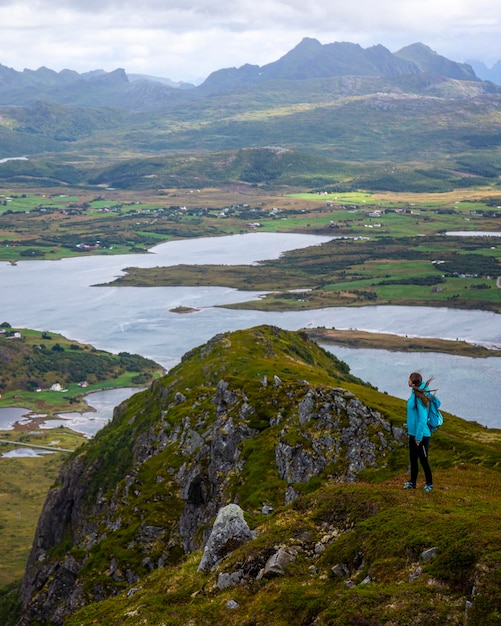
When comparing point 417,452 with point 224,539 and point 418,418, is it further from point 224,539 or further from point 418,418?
point 224,539

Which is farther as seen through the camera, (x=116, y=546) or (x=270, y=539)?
(x=116, y=546)

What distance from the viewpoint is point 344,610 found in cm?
2328

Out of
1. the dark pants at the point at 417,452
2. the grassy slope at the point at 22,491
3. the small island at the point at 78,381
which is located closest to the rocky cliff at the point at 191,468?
the dark pants at the point at 417,452

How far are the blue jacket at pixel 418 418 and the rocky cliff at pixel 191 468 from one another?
756cm

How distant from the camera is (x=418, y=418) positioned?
30.6 meters

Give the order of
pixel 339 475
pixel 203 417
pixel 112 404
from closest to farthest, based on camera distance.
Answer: pixel 339 475
pixel 203 417
pixel 112 404

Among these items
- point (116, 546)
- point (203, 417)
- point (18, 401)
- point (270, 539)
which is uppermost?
point (270, 539)

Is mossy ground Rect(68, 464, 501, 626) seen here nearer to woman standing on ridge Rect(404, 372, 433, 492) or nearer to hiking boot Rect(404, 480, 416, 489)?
hiking boot Rect(404, 480, 416, 489)

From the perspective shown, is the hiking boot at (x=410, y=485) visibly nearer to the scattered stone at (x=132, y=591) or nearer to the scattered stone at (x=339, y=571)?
the scattered stone at (x=339, y=571)

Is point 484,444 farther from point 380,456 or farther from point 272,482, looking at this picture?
point 272,482

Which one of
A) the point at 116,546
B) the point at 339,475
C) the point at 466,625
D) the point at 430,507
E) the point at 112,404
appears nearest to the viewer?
the point at 466,625

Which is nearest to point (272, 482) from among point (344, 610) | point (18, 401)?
point (344, 610)

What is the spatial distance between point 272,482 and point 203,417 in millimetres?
18986

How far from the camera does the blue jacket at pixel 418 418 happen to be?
3052 cm
